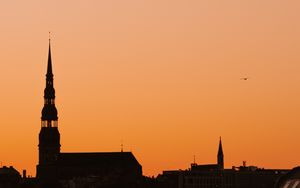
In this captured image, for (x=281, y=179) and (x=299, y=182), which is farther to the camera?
(x=281, y=179)

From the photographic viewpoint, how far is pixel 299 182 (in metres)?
114

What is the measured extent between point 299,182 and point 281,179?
25.9 ft

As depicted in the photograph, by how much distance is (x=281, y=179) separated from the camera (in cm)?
12144
